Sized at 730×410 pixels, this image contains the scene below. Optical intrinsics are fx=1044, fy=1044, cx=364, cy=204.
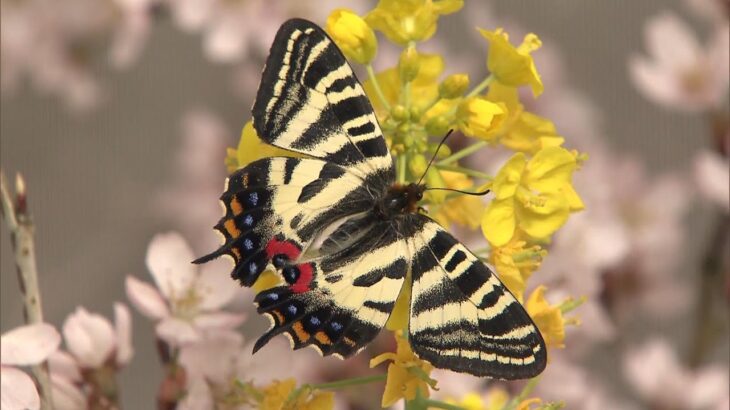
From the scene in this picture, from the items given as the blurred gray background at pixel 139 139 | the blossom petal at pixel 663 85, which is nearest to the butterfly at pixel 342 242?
the blossom petal at pixel 663 85

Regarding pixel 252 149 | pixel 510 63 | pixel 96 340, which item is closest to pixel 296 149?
pixel 252 149

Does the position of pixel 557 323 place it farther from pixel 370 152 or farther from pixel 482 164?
pixel 482 164

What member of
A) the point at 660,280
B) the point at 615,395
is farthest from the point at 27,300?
the point at 615,395

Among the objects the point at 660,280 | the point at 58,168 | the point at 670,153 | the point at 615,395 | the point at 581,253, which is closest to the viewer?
the point at 581,253

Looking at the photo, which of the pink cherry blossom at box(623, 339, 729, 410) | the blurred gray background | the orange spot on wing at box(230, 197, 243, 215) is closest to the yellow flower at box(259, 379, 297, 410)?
the orange spot on wing at box(230, 197, 243, 215)

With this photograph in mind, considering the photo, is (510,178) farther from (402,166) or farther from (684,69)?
(684,69)

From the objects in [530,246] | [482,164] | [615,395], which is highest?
A: [482,164]
